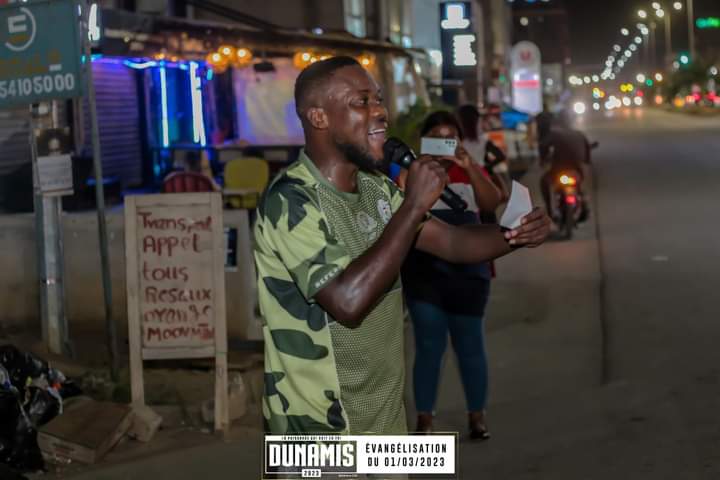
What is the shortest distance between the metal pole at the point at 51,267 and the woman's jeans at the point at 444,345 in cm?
290

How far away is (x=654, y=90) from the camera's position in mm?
125500

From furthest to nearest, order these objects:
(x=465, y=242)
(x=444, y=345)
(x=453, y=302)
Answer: (x=444, y=345)
(x=453, y=302)
(x=465, y=242)

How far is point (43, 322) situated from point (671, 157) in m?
25.1

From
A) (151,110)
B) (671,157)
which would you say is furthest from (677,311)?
(671,157)

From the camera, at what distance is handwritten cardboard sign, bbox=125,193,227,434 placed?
6781 mm

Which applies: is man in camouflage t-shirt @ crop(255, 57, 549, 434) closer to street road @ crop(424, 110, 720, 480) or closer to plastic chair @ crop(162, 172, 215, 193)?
street road @ crop(424, 110, 720, 480)

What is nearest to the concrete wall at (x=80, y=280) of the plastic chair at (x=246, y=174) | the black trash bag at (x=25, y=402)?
the black trash bag at (x=25, y=402)

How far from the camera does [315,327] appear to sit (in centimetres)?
303

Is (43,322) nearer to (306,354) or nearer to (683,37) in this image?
(306,354)

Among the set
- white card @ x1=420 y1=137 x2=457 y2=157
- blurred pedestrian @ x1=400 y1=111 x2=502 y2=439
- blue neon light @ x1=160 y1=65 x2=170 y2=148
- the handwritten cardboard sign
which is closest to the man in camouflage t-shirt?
white card @ x1=420 y1=137 x2=457 y2=157

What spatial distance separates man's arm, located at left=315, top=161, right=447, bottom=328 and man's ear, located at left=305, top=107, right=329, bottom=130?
0.32 meters

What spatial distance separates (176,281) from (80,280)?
2460 mm

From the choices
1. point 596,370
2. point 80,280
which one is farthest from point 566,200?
point 80,280

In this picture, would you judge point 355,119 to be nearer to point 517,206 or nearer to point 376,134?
point 376,134
